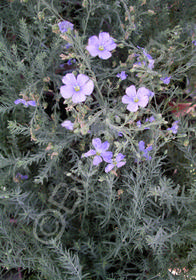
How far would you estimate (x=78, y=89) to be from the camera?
0.92 metres

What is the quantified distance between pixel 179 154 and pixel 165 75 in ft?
1.93

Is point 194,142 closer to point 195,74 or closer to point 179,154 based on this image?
point 179,154

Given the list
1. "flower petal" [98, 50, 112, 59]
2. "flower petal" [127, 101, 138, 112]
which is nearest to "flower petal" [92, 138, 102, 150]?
"flower petal" [127, 101, 138, 112]

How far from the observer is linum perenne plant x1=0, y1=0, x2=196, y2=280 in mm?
997

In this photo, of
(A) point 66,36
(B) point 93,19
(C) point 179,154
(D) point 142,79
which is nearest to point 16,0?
(B) point 93,19

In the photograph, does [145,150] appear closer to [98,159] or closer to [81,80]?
[98,159]

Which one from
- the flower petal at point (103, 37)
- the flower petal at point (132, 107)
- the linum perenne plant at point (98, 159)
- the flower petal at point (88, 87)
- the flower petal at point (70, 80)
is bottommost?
the linum perenne plant at point (98, 159)

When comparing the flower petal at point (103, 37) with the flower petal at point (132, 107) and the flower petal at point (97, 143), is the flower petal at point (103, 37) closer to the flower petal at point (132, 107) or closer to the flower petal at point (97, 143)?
the flower petal at point (132, 107)

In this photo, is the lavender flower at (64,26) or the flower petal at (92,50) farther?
the lavender flower at (64,26)

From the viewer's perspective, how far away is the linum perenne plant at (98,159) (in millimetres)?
997

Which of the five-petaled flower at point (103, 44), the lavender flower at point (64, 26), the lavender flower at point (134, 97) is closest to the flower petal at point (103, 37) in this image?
the five-petaled flower at point (103, 44)

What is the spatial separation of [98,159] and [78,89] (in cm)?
31

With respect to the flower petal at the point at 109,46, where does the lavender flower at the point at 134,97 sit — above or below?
below

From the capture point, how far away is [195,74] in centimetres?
167
